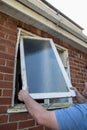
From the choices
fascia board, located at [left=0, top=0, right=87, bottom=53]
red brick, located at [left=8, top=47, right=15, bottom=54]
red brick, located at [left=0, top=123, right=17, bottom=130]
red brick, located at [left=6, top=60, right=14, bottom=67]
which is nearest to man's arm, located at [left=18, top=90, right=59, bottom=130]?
red brick, located at [left=0, top=123, right=17, bottom=130]

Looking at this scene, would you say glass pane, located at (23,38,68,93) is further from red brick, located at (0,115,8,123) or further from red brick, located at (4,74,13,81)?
red brick, located at (0,115,8,123)

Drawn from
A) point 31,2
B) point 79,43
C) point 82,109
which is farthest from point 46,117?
point 79,43

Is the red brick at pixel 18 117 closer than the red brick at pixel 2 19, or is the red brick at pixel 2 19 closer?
the red brick at pixel 18 117

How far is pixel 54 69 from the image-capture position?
3439 mm

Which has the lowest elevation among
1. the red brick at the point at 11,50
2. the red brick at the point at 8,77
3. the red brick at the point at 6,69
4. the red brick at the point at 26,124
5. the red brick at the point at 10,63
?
the red brick at the point at 26,124

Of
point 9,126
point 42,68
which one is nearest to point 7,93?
point 9,126

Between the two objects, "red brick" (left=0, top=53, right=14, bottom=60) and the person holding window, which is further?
"red brick" (left=0, top=53, right=14, bottom=60)

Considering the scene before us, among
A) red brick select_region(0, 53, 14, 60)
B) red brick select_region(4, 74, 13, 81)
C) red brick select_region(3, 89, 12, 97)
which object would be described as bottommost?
red brick select_region(3, 89, 12, 97)

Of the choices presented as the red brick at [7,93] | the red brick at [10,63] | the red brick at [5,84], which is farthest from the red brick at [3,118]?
the red brick at [10,63]

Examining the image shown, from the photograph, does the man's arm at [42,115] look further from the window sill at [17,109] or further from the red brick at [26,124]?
the red brick at [26,124]

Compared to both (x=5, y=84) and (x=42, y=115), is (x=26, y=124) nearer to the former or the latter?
(x=5, y=84)

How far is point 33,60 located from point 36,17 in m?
0.66

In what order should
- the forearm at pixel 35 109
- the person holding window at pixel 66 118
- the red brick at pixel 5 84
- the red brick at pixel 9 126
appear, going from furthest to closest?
the red brick at pixel 5 84 → the red brick at pixel 9 126 → the forearm at pixel 35 109 → the person holding window at pixel 66 118

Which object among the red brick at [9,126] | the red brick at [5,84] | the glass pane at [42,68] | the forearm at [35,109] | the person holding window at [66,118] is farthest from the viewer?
the glass pane at [42,68]
